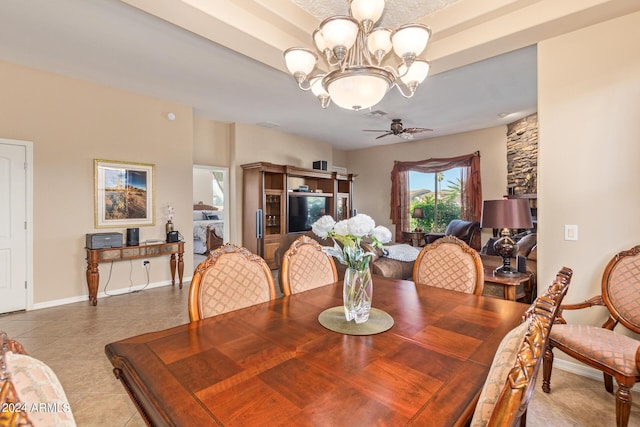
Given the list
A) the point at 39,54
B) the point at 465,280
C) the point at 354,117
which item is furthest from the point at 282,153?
the point at 465,280

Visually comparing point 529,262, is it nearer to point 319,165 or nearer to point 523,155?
point 523,155

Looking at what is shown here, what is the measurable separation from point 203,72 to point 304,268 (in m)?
2.88

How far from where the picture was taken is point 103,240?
12.8 ft

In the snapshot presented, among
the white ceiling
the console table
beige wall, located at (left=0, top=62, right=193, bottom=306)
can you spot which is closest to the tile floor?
the console table

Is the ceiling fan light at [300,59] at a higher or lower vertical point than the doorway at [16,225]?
higher

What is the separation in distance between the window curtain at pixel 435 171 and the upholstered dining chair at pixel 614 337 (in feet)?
14.9

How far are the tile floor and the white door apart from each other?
0.23 metres

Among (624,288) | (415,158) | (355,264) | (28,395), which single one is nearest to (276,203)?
(415,158)

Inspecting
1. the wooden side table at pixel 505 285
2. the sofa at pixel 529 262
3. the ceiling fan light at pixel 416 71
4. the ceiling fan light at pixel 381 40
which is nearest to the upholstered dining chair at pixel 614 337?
the wooden side table at pixel 505 285

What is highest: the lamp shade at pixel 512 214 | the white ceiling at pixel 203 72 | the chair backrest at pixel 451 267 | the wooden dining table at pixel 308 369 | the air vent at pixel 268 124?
the air vent at pixel 268 124

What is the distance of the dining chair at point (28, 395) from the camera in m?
0.45

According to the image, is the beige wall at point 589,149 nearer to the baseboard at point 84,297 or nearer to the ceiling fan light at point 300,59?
the ceiling fan light at point 300,59

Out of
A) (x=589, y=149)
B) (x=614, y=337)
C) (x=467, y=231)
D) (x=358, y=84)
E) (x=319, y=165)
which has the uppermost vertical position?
(x=319, y=165)

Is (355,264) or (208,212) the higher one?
(208,212)
